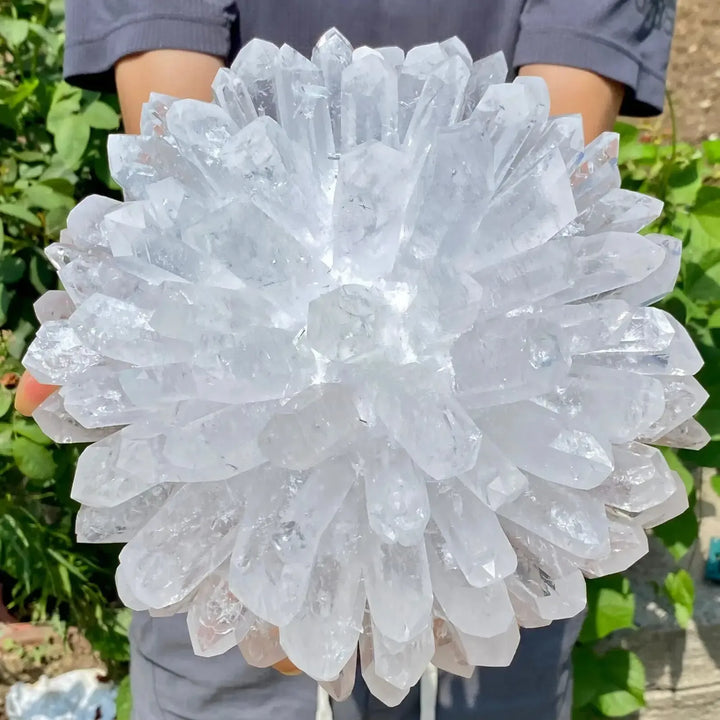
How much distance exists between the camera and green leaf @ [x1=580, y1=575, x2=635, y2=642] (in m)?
0.91

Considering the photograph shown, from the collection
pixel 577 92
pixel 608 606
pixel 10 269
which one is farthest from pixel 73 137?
pixel 608 606

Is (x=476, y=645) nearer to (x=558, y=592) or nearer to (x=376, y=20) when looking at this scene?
(x=558, y=592)

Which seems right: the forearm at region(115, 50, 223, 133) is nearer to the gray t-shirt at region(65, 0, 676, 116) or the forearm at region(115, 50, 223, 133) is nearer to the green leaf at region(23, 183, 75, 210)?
the gray t-shirt at region(65, 0, 676, 116)

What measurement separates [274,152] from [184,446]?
12 cm

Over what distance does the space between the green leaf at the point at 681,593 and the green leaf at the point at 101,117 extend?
2.60ft

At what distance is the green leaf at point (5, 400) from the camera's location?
2.52 ft

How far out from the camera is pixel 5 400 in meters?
0.77

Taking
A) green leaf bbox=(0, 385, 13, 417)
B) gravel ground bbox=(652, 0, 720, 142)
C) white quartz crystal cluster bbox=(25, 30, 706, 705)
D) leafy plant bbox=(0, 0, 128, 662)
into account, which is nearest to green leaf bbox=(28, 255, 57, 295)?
leafy plant bbox=(0, 0, 128, 662)

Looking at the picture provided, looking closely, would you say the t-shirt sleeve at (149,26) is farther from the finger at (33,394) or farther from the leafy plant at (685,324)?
the leafy plant at (685,324)

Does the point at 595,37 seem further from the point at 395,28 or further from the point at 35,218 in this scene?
the point at 35,218

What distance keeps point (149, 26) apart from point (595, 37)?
29 centimetres

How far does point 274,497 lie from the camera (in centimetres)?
33

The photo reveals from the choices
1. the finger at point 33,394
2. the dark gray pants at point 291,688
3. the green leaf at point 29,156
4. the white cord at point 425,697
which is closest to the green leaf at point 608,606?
the dark gray pants at point 291,688

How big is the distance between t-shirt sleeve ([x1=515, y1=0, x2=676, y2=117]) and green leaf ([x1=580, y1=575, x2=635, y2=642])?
56 cm
